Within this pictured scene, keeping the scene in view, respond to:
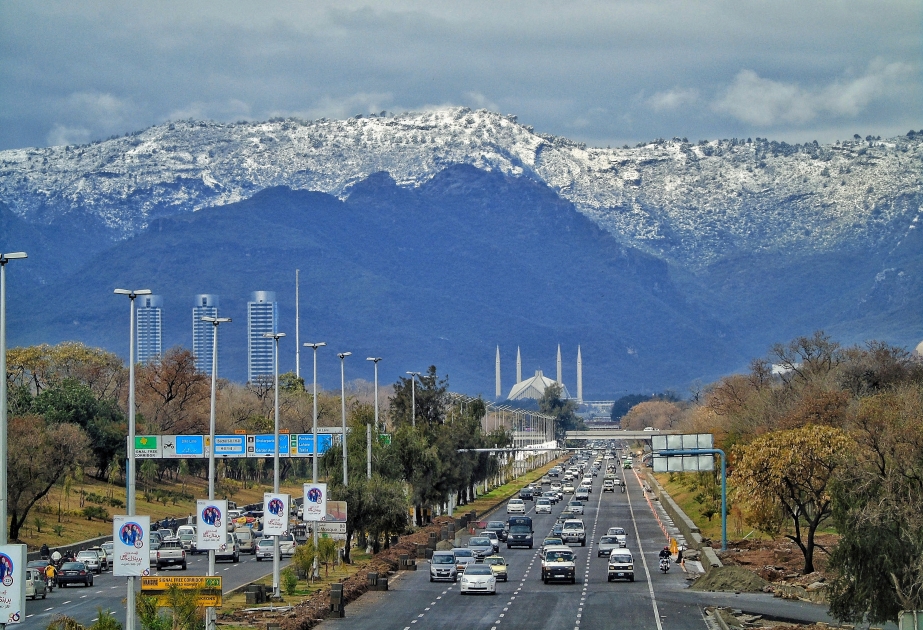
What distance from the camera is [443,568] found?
232 feet

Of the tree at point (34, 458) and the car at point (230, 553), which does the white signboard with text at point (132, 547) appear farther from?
the tree at point (34, 458)

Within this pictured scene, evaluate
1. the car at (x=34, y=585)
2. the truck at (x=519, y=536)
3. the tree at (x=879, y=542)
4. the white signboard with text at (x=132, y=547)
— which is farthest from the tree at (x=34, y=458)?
the tree at (x=879, y=542)

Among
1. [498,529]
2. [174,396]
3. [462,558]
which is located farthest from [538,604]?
[174,396]

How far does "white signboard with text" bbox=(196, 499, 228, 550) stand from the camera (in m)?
51.9

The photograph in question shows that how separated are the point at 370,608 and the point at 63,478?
67.5 meters

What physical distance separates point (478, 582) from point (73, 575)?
20245 mm

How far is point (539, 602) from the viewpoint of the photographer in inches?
2325

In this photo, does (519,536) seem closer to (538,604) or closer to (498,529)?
(498,529)

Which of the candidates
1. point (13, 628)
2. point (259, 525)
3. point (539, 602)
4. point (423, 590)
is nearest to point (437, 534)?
point (259, 525)

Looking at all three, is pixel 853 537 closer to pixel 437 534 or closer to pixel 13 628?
pixel 13 628

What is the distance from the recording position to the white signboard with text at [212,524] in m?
51.9

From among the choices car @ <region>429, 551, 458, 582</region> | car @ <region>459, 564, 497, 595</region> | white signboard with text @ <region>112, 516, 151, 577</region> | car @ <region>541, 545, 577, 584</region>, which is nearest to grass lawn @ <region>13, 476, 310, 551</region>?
car @ <region>429, 551, 458, 582</region>

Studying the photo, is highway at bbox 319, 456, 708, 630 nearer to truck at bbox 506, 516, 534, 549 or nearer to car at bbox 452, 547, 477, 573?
car at bbox 452, 547, 477, 573

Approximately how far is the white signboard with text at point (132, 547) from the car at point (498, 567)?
31451mm
